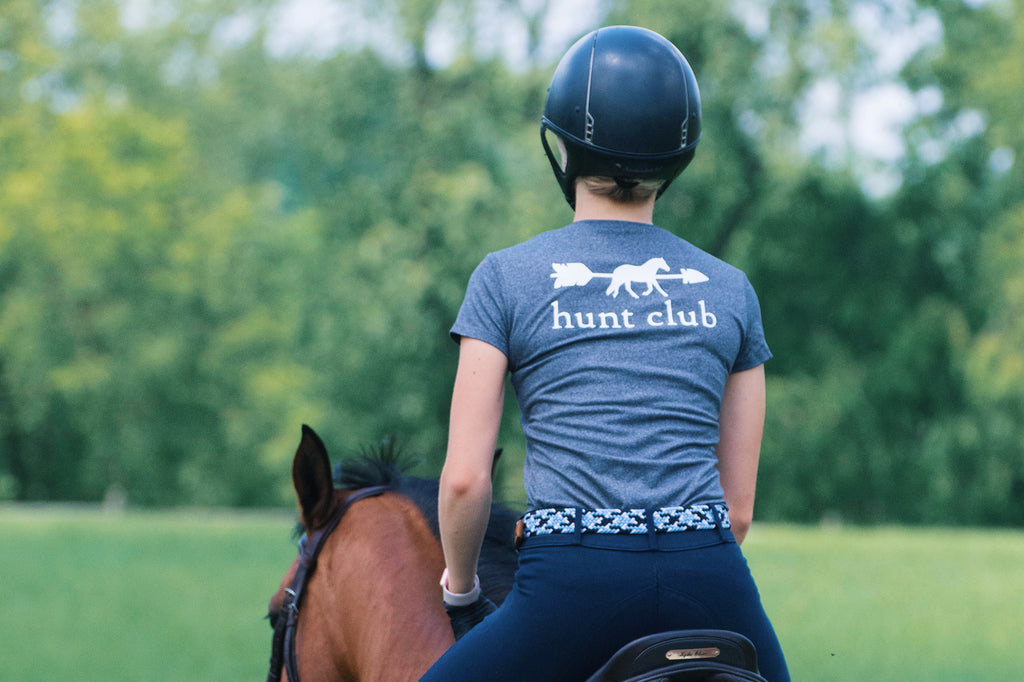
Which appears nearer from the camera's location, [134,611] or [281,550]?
[134,611]

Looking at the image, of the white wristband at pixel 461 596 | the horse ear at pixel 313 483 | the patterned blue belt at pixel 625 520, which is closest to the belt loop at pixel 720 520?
the patterned blue belt at pixel 625 520

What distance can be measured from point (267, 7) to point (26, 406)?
723 inches

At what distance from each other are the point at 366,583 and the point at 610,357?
86 centimetres

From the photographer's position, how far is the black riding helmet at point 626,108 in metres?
2.20

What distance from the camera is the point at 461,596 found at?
2.32m

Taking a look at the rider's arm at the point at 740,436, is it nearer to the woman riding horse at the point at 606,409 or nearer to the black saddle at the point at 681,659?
the woman riding horse at the point at 606,409

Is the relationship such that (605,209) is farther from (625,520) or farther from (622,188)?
(625,520)

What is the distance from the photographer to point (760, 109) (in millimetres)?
22484

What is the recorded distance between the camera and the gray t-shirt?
208 centimetres

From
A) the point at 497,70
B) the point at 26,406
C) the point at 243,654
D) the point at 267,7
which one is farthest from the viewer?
the point at 26,406

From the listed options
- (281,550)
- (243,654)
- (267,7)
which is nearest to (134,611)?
(243,654)

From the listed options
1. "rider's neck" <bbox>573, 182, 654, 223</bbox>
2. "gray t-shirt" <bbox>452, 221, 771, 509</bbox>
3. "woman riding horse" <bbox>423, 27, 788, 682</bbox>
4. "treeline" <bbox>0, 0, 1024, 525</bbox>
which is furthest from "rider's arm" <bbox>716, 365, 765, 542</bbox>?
"treeline" <bbox>0, 0, 1024, 525</bbox>

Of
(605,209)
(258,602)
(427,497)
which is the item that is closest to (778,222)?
(258,602)

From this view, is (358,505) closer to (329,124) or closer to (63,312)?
(329,124)
